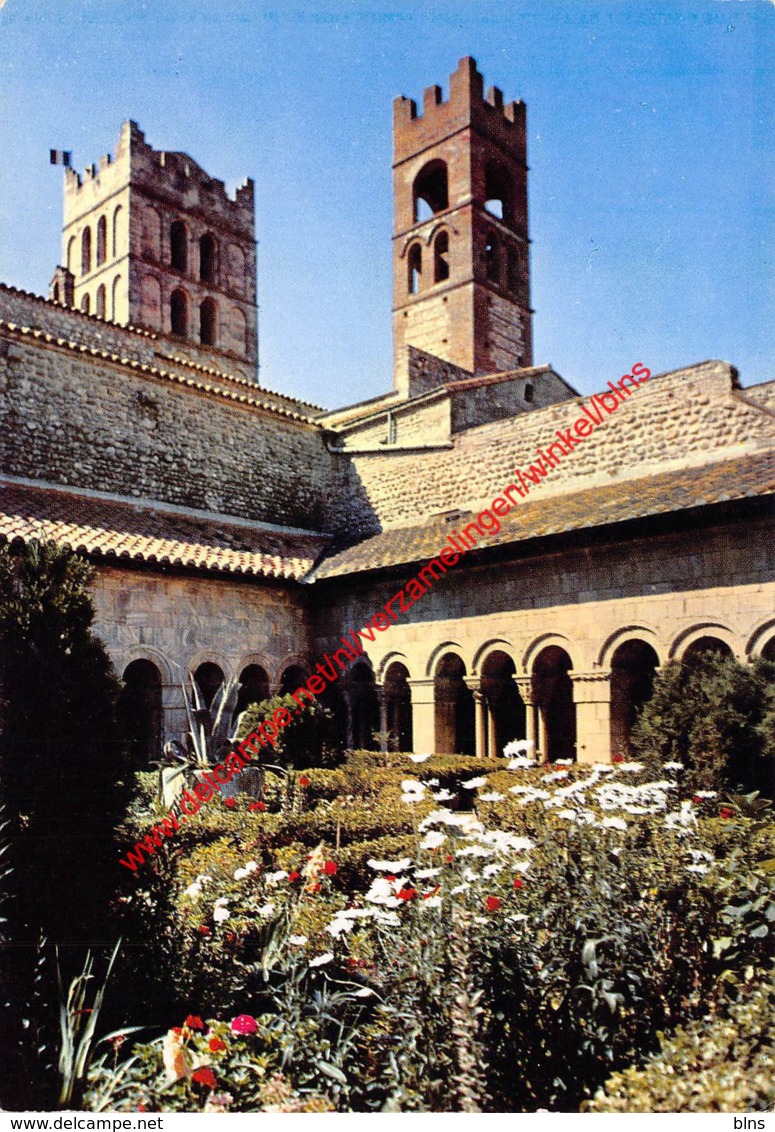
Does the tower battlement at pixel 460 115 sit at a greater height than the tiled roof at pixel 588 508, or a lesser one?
greater

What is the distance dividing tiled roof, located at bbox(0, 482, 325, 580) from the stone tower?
50.9ft

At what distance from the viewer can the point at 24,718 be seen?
4086mm

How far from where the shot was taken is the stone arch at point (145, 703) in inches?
408

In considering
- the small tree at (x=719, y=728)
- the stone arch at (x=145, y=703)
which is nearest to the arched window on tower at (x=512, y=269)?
the stone arch at (x=145, y=703)

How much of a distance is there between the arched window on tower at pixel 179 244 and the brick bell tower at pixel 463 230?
7.68m

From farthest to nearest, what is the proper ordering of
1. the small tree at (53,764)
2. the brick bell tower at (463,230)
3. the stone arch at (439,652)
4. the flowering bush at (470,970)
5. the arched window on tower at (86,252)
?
the arched window on tower at (86,252) < the brick bell tower at (463,230) < the stone arch at (439,652) < the small tree at (53,764) < the flowering bush at (470,970)

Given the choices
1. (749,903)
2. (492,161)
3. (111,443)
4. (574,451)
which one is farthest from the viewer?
(492,161)

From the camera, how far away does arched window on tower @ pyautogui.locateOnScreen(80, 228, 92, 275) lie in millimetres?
28000

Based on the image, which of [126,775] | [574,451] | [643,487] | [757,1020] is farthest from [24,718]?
[574,451]

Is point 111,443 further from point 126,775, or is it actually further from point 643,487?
point 126,775

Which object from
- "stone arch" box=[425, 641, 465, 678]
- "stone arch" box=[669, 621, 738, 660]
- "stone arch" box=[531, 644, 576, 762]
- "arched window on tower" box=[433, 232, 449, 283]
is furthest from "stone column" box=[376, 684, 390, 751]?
"arched window on tower" box=[433, 232, 449, 283]

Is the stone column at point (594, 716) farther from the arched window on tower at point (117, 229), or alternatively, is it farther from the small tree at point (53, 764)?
the arched window on tower at point (117, 229)

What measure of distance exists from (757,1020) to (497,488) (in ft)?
33.6

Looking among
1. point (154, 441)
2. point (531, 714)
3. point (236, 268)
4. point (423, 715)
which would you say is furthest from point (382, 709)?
point (236, 268)
